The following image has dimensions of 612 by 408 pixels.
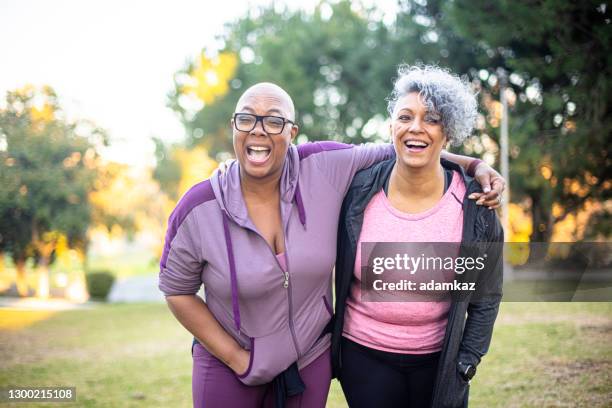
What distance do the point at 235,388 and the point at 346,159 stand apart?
121 centimetres

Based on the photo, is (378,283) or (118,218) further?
(118,218)

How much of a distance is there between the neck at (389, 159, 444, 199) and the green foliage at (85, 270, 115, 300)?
58.6ft

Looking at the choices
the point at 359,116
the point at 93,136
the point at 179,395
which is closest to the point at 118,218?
the point at 93,136

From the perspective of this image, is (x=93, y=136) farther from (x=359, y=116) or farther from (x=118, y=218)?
(x=359, y=116)

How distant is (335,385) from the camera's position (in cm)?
574

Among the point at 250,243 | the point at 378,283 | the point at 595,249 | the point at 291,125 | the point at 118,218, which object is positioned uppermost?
the point at 291,125

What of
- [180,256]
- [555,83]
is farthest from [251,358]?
[555,83]

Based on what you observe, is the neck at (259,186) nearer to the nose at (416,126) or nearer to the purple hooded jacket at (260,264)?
the purple hooded jacket at (260,264)

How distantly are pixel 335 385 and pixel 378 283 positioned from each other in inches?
135

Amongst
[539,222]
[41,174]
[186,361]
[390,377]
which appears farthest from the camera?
[539,222]

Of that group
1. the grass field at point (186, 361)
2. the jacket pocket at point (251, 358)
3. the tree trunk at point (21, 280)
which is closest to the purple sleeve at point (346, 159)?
the jacket pocket at point (251, 358)

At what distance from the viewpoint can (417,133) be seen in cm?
259

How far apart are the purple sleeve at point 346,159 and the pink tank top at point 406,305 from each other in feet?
0.69
